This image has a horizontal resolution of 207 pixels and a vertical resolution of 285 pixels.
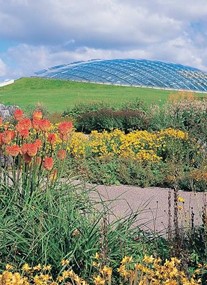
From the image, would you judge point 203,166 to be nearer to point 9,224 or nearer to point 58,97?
point 9,224

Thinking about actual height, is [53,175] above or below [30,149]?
below

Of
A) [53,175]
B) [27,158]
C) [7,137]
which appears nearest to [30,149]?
[27,158]

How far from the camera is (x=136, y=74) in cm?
6203

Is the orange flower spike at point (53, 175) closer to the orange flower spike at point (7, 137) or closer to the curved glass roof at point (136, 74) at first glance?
the orange flower spike at point (7, 137)

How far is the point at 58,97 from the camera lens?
41.9m

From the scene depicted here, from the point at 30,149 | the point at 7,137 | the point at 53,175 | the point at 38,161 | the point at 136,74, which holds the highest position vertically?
the point at 136,74

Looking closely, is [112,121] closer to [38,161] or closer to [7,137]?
[38,161]

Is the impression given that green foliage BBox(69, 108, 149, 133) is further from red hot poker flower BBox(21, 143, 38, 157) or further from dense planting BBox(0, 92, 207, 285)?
red hot poker flower BBox(21, 143, 38, 157)

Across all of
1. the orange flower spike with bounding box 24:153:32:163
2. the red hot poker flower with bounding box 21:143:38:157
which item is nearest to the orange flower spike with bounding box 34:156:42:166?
the orange flower spike with bounding box 24:153:32:163

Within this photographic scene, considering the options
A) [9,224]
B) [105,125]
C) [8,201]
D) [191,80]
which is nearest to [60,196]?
[8,201]

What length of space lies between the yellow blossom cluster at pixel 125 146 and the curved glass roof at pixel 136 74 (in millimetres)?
45564

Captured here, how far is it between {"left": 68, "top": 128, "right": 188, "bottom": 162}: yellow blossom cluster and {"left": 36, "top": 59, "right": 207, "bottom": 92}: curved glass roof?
45.6 m

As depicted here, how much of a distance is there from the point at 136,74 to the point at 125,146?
49.1 meters

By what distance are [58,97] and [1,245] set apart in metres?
37.4
